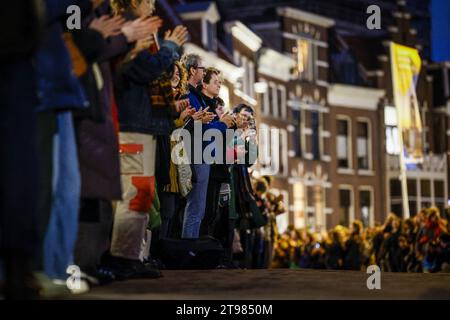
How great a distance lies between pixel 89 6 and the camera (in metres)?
7.20

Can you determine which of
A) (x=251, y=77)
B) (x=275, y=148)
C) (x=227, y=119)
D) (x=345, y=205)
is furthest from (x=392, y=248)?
(x=345, y=205)

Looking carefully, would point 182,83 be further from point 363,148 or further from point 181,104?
point 363,148

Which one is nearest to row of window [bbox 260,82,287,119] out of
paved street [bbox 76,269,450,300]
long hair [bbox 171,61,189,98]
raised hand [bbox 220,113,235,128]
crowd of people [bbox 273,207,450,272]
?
crowd of people [bbox 273,207,450,272]

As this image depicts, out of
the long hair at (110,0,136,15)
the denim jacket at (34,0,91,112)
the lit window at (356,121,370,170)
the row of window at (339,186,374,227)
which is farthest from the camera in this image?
the lit window at (356,121,370,170)

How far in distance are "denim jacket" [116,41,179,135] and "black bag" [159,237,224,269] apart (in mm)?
2421

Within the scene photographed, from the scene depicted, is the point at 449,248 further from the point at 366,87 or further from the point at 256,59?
the point at 366,87

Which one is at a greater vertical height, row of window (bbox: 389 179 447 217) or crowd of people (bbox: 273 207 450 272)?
row of window (bbox: 389 179 447 217)

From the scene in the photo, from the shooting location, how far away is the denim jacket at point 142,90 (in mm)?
7680

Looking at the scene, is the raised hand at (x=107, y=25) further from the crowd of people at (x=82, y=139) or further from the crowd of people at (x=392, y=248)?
the crowd of people at (x=392, y=248)

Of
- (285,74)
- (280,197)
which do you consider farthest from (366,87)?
(280,197)

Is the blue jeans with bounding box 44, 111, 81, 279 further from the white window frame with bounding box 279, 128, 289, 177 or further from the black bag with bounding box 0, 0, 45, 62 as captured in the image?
the white window frame with bounding box 279, 128, 289, 177

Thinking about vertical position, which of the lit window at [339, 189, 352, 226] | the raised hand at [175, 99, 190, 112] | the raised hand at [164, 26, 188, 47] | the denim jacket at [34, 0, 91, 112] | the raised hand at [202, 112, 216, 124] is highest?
the lit window at [339, 189, 352, 226]

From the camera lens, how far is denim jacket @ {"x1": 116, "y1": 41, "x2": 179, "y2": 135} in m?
7.68
